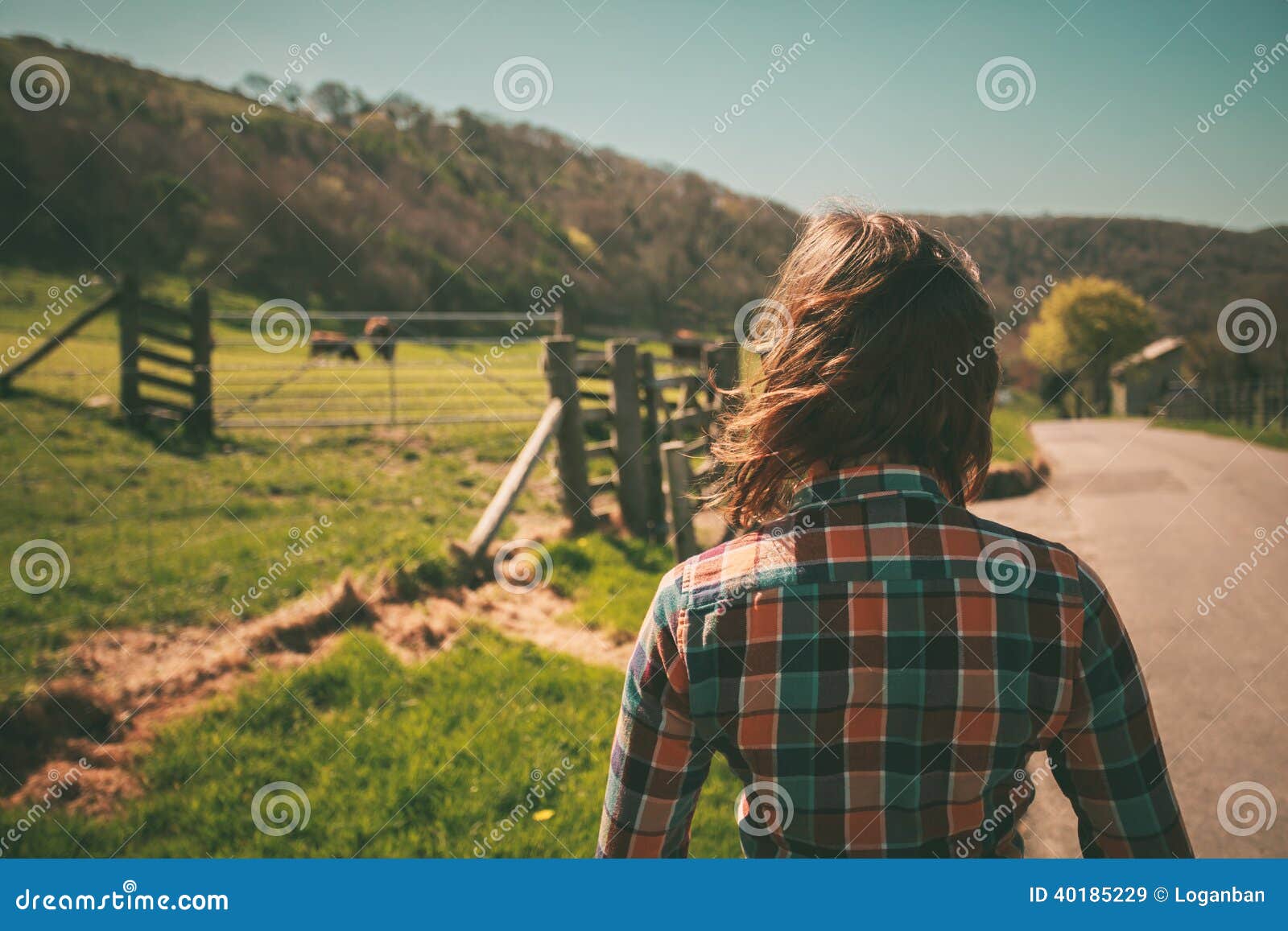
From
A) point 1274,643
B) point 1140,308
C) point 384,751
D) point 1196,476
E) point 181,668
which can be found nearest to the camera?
point 384,751

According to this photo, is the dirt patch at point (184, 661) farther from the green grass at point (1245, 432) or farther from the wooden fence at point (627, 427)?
the green grass at point (1245, 432)

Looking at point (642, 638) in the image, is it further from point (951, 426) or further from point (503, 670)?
point (503, 670)

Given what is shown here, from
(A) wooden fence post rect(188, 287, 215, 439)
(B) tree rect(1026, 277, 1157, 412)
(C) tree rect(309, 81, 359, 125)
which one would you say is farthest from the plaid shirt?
(B) tree rect(1026, 277, 1157, 412)

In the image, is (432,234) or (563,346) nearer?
(563,346)

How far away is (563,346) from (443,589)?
2826 mm

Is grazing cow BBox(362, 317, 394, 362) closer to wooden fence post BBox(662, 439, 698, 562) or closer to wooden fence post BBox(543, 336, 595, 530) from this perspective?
wooden fence post BBox(543, 336, 595, 530)

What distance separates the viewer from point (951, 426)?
4.12 ft

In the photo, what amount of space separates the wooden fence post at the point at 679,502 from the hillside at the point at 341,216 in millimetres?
11772

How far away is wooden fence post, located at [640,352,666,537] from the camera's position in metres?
7.73

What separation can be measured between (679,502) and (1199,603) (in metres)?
4.16

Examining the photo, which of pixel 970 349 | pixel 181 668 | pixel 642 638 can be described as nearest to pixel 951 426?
pixel 970 349

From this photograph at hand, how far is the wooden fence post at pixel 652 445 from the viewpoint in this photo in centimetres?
773

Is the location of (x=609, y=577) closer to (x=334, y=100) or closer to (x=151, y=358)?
(x=151, y=358)

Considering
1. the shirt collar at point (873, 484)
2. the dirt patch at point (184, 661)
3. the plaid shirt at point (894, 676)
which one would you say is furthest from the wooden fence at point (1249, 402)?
the shirt collar at point (873, 484)
